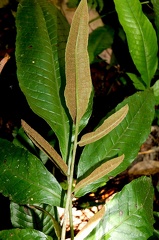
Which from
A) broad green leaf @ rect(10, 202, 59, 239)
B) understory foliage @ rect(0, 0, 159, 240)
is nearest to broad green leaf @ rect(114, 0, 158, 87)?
understory foliage @ rect(0, 0, 159, 240)

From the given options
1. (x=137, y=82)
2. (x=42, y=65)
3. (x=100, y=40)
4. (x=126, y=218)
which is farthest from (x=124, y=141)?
(x=100, y=40)

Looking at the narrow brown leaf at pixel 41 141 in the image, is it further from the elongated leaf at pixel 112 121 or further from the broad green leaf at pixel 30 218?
the broad green leaf at pixel 30 218

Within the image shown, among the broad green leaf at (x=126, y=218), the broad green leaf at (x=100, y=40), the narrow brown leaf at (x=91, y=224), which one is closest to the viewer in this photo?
the narrow brown leaf at (x=91, y=224)

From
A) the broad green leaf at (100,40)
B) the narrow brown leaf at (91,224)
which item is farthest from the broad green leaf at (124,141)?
the broad green leaf at (100,40)

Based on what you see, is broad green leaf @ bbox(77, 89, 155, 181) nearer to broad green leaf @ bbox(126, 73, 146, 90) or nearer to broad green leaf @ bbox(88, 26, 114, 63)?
broad green leaf @ bbox(126, 73, 146, 90)

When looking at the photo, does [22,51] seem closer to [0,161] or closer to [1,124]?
[0,161]

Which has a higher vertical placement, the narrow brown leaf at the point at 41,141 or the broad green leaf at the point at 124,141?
the narrow brown leaf at the point at 41,141
